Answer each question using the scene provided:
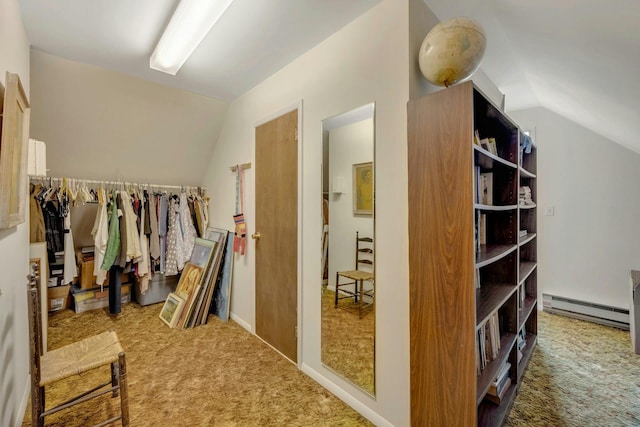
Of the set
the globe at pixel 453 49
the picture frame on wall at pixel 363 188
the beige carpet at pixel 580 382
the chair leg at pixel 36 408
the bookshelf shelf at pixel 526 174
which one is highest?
the globe at pixel 453 49

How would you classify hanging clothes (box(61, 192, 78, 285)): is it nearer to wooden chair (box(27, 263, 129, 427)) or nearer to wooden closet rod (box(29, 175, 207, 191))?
wooden closet rod (box(29, 175, 207, 191))

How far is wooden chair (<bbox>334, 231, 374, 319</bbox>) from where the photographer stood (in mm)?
1739

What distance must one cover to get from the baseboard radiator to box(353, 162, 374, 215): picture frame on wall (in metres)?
3.10

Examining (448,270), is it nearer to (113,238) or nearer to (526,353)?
(526,353)

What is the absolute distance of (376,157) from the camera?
5.53 ft

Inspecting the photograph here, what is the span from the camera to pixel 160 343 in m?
2.64

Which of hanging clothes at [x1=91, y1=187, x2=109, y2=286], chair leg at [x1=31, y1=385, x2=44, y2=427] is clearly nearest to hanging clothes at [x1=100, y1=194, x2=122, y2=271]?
hanging clothes at [x1=91, y1=187, x2=109, y2=286]

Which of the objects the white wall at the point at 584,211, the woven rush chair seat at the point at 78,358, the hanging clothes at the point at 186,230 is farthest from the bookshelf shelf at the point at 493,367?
the hanging clothes at the point at 186,230

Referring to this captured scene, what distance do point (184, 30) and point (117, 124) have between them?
73.0 inches

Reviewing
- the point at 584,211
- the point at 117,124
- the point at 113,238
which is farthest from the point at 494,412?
the point at 117,124

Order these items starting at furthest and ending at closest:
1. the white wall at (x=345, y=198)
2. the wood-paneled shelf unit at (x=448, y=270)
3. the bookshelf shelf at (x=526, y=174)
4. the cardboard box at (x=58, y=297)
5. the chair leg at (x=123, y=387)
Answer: the cardboard box at (x=58, y=297)
the bookshelf shelf at (x=526, y=174)
the white wall at (x=345, y=198)
the chair leg at (x=123, y=387)
the wood-paneled shelf unit at (x=448, y=270)

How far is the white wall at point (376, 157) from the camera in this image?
1.56 meters

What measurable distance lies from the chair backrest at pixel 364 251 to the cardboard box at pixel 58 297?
3649 millimetres

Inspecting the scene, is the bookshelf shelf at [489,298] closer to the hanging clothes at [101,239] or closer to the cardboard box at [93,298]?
the hanging clothes at [101,239]
